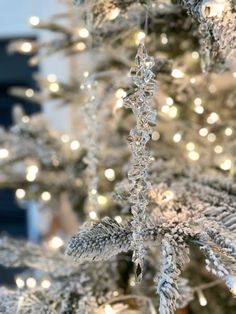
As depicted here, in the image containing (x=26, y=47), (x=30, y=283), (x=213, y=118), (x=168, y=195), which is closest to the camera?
(x=168, y=195)

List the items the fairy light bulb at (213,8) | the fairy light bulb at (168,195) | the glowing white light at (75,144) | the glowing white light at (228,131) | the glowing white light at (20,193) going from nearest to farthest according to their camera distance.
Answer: the fairy light bulb at (213,8) → the fairy light bulb at (168,195) → the glowing white light at (228,131) → the glowing white light at (75,144) → the glowing white light at (20,193)

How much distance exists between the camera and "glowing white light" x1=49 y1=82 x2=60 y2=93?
1232 millimetres

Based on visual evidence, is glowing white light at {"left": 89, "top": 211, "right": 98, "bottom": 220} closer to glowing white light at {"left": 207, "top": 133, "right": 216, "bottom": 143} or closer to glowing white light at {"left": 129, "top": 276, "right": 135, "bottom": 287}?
glowing white light at {"left": 129, "top": 276, "right": 135, "bottom": 287}

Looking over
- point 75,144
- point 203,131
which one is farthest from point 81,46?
point 203,131

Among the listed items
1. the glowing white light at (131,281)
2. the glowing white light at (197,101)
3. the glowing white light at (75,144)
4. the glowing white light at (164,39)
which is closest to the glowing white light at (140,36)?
the glowing white light at (164,39)

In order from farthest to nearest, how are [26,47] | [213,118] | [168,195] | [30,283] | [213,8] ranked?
[26,47]
[213,118]
[30,283]
[168,195]
[213,8]

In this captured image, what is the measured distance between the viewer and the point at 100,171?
114 cm

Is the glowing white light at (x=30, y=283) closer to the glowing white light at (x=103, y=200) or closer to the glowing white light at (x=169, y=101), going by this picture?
the glowing white light at (x=103, y=200)

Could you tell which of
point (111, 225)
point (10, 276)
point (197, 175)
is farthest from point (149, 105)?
point (10, 276)

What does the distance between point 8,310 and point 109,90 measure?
1.31ft

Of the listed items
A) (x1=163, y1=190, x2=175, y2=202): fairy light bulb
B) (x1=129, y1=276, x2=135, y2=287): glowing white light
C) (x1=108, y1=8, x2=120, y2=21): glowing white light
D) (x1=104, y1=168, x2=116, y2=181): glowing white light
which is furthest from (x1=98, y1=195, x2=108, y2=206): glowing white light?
(x1=108, y1=8, x2=120, y2=21): glowing white light

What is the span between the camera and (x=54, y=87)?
124cm

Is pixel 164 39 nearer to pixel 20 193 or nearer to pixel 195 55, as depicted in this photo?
pixel 195 55

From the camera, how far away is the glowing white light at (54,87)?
1.23m
